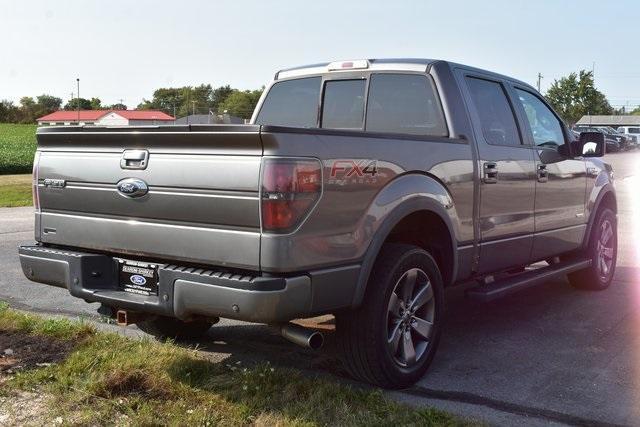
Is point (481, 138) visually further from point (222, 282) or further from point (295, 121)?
point (222, 282)

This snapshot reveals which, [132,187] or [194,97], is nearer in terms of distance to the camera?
[132,187]

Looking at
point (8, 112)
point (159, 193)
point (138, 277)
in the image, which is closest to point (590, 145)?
point (159, 193)

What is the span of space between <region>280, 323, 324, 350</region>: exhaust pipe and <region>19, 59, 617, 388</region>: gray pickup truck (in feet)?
0.03

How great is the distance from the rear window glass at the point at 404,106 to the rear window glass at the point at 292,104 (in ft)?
1.97

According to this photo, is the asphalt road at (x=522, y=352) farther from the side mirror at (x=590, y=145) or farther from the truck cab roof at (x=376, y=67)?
the truck cab roof at (x=376, y=67)

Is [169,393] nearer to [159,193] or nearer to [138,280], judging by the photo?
[138,280]

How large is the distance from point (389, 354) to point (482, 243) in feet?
4.41

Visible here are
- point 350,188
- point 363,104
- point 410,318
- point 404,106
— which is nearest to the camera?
point 350,188

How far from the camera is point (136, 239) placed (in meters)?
4.04

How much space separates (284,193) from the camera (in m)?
3.52

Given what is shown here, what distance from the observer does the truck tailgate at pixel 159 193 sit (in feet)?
11.8

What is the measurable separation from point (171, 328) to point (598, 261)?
169 inches

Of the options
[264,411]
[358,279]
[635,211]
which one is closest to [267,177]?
[358,279]

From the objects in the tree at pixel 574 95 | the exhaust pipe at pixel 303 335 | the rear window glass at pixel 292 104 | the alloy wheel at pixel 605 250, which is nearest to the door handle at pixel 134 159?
the exhaust pipe at pixel 303 335
